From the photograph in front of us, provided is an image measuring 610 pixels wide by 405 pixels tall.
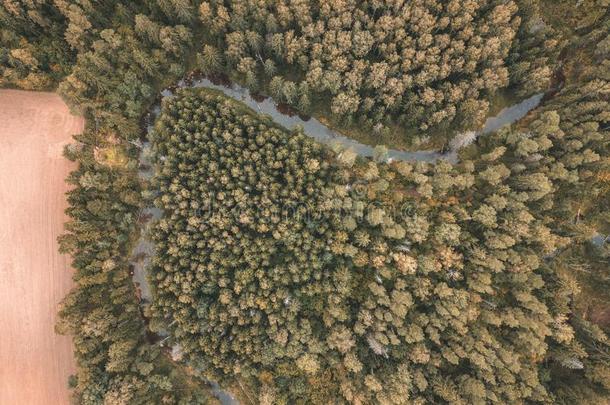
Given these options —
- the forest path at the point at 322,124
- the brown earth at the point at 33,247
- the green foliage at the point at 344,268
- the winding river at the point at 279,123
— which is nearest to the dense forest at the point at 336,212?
the green foliage at the point at 344,268

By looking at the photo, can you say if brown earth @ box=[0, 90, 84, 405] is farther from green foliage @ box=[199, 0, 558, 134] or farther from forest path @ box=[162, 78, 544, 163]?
green foliage @ box=[199, 0, 558, 134]

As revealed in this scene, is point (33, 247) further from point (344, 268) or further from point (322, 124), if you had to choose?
point (322, 124)

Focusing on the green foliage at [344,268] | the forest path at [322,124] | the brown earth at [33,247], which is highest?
the forest path at [322,124]

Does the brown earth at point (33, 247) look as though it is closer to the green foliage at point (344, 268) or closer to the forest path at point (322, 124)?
the forest path at point (322, 124)

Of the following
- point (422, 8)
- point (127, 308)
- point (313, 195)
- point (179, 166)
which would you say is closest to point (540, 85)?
point (422, 8)

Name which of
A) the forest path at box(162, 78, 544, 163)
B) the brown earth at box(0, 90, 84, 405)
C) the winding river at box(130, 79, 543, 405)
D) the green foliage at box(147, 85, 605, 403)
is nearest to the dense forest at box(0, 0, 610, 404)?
the green foliage at box(147, 85, 605, 403)

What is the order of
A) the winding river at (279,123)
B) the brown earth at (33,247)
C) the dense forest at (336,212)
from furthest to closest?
the winding river at (279,123) → the brown earth at (33,247) → the dense forest at (336,212)

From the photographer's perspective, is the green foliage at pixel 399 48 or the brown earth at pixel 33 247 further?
the brown earth at pixel 33 247

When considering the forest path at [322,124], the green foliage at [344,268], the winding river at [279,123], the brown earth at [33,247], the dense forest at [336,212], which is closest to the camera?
the green foliage at [344,268]
